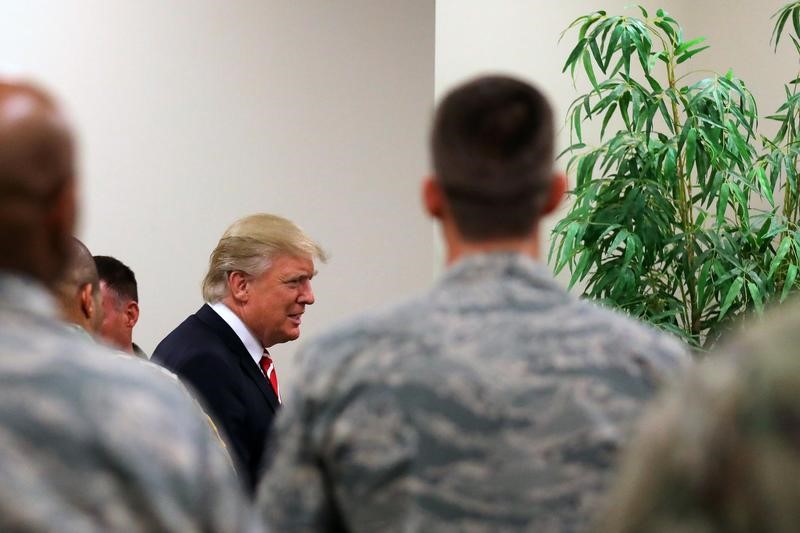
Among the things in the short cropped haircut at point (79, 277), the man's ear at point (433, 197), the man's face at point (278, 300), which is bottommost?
the man's face at point (278, 300)

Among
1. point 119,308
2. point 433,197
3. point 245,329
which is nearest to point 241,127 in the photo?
point 119,308

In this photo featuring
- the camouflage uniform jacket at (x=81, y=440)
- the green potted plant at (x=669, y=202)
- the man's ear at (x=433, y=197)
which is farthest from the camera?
the green potted plant at (x=669, y=202)

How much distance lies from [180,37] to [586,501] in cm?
420

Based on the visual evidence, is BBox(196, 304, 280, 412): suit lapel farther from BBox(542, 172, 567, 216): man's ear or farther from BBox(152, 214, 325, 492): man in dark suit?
BBox(542, 172, 567, 216): man's ear

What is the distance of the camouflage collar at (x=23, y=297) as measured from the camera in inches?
48.2

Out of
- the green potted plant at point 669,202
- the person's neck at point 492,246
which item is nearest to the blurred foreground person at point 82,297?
the person's neck at point 492,246

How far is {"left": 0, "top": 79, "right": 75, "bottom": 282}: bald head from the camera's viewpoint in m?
1.23

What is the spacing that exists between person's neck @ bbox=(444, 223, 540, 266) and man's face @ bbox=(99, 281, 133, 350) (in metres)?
2.80

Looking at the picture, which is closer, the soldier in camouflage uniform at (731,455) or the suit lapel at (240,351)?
the soldier in camouflage uniform at (731,455)

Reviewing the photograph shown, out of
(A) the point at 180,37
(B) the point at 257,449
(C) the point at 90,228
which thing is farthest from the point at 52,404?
(A) the point at 180,37

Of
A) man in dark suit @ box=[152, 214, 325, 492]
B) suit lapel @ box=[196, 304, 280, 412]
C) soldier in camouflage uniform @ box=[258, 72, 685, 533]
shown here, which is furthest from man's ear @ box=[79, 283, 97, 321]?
soldier in camouflage uniform @ box=[258, 72, 685, 533]

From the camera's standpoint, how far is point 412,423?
1445 mm

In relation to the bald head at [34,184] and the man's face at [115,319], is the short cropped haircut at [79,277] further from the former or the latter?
the bald head at [34,184]

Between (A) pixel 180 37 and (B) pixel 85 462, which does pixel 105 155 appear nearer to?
(A) pixel 180 37
